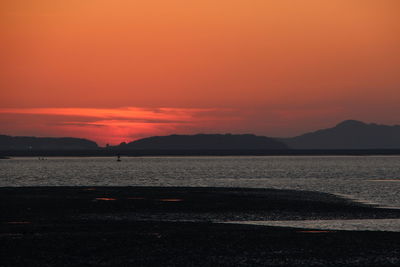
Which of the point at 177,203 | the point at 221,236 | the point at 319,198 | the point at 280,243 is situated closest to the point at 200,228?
the point at 221,236

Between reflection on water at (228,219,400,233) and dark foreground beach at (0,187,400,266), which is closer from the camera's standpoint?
dark foreground beach at (0,187,400,266)

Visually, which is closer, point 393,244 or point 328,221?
point 393,244

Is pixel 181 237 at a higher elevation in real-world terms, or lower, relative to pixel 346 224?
lower

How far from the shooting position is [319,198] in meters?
62.1

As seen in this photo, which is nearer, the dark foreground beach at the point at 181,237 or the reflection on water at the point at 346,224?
the dark foreground beach at the point at 181,237

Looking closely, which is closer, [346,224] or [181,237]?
[181,237]

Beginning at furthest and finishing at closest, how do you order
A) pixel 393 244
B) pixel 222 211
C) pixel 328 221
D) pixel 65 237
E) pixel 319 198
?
pixel 319 198 < pixel 222 211 < pixel 328 221 < pixel 65 237 < pixel 393 244

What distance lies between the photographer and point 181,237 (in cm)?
3328

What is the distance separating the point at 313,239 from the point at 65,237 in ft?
38.1

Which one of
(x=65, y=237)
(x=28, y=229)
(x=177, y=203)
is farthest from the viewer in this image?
(x=177, y=203)

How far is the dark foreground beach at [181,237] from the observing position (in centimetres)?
2736

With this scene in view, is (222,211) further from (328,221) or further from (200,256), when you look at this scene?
(200,256)

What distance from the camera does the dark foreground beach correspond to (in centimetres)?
2736

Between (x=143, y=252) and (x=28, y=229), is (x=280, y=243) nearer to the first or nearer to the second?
(x=143, y=252)
